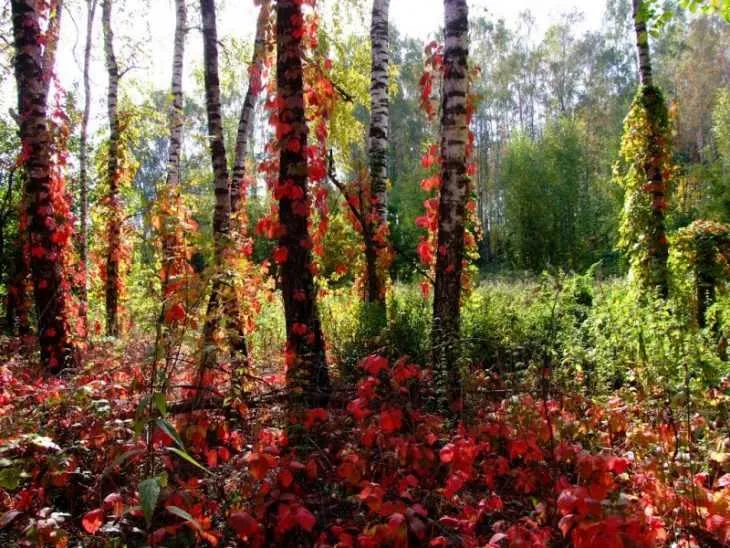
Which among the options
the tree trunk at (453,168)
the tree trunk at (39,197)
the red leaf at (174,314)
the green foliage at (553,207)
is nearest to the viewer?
the red leaf at (174,314)

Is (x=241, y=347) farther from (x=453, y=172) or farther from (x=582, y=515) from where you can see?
(x=582, y=515)

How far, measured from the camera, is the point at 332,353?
265 inches

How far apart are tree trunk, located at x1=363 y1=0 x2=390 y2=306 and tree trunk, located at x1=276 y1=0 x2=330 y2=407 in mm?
3228

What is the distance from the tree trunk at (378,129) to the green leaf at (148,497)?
5.50 meters

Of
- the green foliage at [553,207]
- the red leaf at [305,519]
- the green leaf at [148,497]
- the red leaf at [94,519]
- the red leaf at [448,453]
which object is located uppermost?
the green foliage at [553,207]

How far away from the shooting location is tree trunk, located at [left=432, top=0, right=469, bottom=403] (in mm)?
4680

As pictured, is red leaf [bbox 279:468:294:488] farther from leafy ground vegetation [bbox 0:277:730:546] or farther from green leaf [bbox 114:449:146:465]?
green leaf [bbox 114:449:146:465]

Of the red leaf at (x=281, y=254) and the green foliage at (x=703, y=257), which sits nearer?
the red leaf at (x=281, y=254)

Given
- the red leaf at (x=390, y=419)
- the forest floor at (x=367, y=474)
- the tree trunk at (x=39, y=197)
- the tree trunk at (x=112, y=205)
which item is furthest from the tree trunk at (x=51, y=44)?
the red leaf at (x=390, y=419)

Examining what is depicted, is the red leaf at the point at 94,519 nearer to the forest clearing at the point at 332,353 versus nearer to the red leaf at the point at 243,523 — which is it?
the forest clearing at the point at 332,353

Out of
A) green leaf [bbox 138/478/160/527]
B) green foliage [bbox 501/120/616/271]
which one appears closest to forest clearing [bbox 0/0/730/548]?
green leaf [bbox 138/478/160/527]

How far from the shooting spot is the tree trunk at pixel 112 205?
970 centimetres

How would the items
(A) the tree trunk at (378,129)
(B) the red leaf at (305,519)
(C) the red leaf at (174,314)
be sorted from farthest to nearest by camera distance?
(A) the tree trunk at (378,129), (C) the red leaf at (174,314), (B) the red leaf at (305,519)

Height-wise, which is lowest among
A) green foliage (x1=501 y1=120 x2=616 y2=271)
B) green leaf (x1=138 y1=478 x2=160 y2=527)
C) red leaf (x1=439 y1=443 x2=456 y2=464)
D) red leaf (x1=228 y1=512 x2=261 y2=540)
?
red leaf (x1=228 y1=512 x2=261 y2=540)
